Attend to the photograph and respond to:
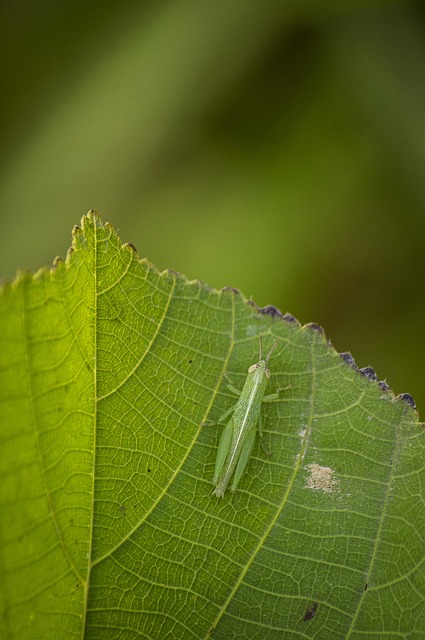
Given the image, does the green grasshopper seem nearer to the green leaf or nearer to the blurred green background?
the green leaf

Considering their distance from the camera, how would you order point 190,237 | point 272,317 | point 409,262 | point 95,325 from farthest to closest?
point 190,237, point 409,262, point 272,317, point 95,325

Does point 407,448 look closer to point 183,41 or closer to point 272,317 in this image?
point 272,317

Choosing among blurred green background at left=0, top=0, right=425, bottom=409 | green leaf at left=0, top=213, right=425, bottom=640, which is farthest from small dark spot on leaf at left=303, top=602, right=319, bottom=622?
blurred green background at left=0, top=0, right=425, bottom=409

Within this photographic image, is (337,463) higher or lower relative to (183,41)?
lower

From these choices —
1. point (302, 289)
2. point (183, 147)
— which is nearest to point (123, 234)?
point (183, 147)

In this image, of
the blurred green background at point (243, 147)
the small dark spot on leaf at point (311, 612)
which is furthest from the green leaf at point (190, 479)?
the blurred green background at point (243, 147)

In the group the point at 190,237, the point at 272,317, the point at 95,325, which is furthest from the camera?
the point at 190,237
